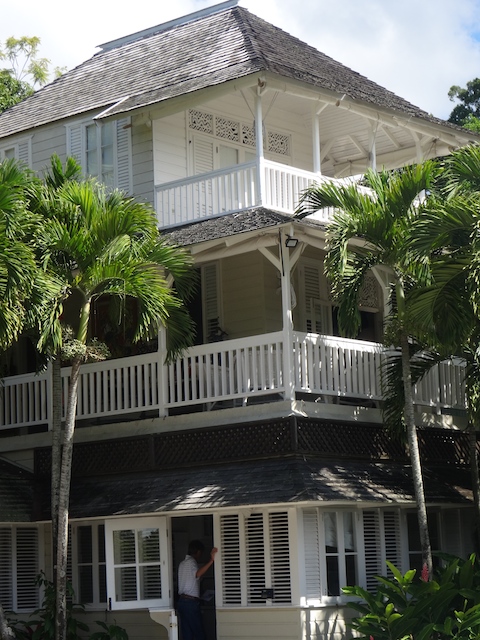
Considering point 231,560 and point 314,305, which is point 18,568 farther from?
point 314,305

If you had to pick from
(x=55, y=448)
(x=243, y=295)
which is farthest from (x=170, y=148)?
(x=55, y=448)

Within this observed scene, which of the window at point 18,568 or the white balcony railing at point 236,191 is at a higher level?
the white balcony railing at point 236,191

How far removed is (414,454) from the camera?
1680 centimetres

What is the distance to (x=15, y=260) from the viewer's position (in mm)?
15820

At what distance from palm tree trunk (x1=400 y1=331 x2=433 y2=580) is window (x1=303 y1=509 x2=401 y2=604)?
1314 millimetres

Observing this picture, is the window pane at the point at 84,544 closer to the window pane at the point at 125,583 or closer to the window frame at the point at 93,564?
the window frame at the point at 93,564

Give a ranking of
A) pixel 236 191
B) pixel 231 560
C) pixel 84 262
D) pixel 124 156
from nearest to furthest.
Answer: pixel 84 262
pixel 231 560
pixel 236 191
pixel 124 156

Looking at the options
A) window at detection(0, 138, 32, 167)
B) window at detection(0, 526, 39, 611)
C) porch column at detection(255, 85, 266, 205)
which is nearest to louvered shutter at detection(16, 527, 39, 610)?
window at detection(0, 526, 39, 611)

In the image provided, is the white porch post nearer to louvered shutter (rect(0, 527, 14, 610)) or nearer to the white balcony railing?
the white balcony railing

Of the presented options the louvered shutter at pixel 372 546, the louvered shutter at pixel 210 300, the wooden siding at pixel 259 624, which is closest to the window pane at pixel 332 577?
the louvered shutter at pixel 372 546

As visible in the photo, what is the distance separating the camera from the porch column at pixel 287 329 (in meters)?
17.5

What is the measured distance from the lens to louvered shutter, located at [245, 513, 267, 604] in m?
17.4

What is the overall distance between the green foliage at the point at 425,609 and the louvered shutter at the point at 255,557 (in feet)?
5.43

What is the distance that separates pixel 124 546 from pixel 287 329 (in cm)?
391
